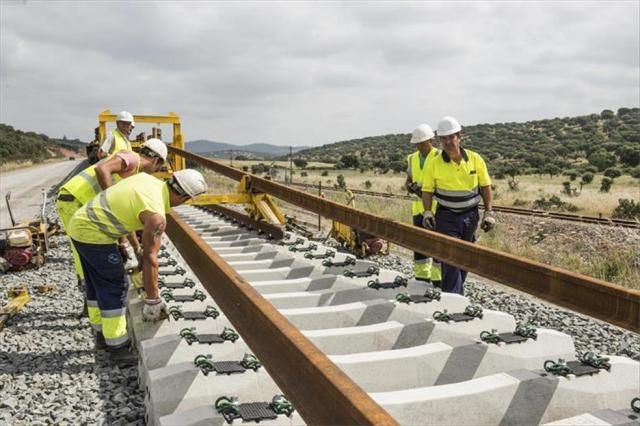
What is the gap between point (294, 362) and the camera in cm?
230

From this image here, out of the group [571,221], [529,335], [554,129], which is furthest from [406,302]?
A: [554,129]

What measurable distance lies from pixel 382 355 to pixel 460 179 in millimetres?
2913

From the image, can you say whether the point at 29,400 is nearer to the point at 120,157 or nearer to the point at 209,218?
the point at 120,157

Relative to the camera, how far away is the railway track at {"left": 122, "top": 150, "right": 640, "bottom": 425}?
257 cm

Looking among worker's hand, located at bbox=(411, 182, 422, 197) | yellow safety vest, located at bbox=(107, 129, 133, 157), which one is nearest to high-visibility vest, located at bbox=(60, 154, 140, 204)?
yellow safety vest, located at bbox=(107, 129, 133, 157)

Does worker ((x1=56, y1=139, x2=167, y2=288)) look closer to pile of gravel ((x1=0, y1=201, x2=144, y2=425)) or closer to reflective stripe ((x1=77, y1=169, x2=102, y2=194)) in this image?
reflective stripe ((x1=77, y1=169, x2=102, y2=194))

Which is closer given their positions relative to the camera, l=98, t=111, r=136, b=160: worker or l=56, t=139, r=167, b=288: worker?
l=56, t=139, r=167, b=288: worker

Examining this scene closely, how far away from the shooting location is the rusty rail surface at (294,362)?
5.95 feet

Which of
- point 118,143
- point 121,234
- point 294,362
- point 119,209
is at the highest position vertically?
point 118,143

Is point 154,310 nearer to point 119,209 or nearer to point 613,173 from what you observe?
point 119,209

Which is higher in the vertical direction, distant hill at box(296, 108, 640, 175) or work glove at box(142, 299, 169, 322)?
distant hill at box(296, 108, 640, 175)

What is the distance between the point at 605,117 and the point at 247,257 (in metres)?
91.6

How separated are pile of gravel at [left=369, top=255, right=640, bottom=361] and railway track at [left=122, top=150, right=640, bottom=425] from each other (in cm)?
136

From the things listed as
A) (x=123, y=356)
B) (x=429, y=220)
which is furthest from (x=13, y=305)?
(x=429, y=220)
